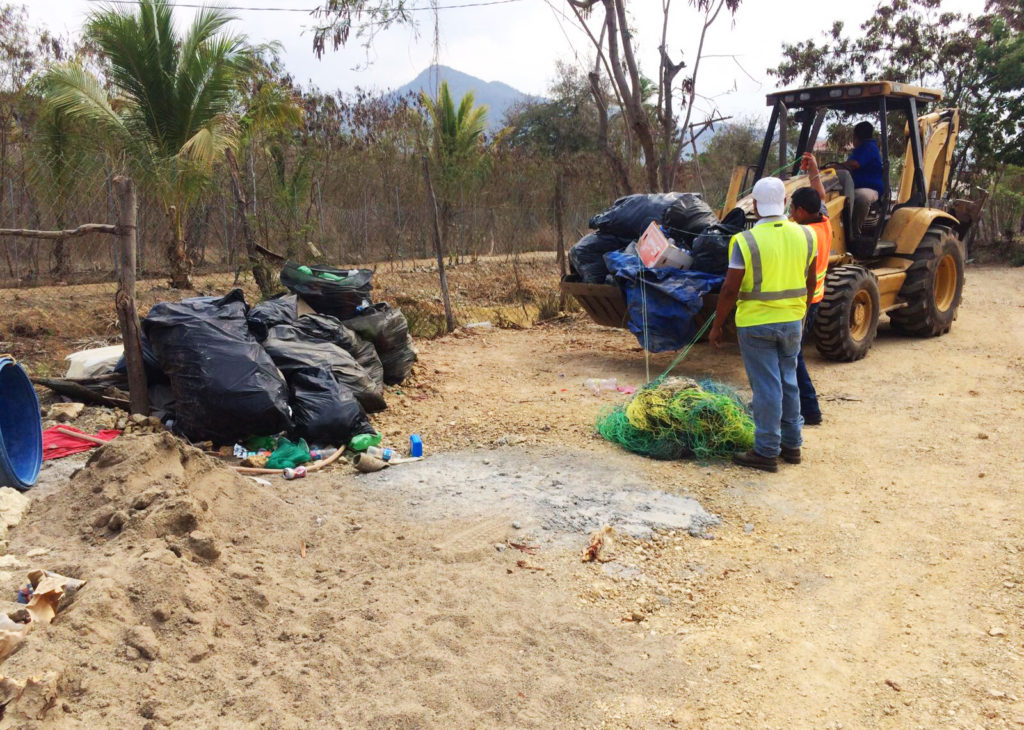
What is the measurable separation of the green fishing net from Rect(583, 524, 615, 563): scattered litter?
4.06ft

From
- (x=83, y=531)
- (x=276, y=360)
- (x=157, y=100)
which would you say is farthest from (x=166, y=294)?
(x=83, y=531)

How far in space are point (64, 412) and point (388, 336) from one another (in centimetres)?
229

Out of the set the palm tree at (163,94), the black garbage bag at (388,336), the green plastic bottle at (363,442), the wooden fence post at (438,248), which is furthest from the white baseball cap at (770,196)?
the palm tree at (163,94)

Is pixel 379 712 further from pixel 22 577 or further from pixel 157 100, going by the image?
pixel 157 100

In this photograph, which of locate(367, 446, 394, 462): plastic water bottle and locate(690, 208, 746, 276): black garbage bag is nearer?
locate(367, 446, 394, 462): plastic water bottle

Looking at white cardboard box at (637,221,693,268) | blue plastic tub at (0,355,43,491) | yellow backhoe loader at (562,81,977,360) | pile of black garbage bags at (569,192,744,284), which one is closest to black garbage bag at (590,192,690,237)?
pile of black garbage bags at (569,192,744,284)

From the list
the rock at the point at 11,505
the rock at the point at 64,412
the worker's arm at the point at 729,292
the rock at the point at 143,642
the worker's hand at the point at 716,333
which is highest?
the worker's arm at the point at 729,292

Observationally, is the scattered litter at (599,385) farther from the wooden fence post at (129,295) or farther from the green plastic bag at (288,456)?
the wooden fence post at (129,295)

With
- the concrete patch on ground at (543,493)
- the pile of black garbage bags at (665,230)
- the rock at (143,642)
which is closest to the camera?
the rock at (143,642)

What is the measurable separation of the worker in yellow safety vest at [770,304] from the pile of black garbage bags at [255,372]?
2.40 m

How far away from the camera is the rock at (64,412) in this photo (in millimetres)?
4961

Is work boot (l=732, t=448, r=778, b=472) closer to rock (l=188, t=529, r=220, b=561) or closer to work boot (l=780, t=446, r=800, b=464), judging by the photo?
work boot (l=780, t=446, r=800, b=464)

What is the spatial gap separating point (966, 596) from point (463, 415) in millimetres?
3440

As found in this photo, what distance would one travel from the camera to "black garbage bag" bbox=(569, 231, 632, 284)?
23.2ft
